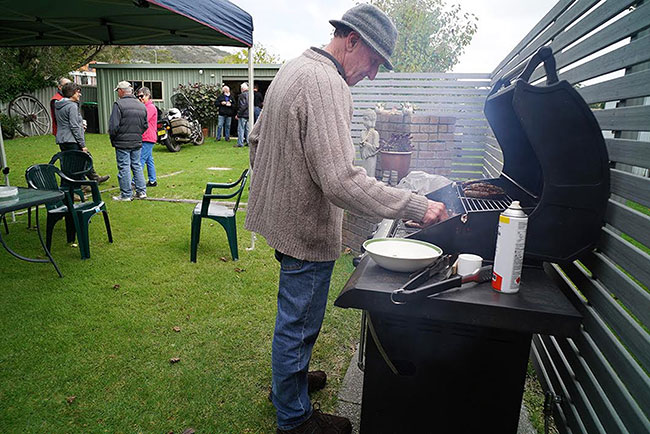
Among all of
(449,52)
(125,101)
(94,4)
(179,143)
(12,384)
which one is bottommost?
(12,384)

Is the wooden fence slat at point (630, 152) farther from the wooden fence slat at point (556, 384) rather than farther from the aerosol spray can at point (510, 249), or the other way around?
the wooden fence slat at point (556, 384)

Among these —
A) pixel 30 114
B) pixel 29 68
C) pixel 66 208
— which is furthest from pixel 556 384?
pixel 29 68

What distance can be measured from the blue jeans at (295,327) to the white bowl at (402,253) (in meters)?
0.30

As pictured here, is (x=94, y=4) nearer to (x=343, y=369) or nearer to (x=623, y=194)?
(x=343, y=369)

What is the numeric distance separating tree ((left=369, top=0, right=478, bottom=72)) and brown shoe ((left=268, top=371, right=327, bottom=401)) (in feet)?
67.2

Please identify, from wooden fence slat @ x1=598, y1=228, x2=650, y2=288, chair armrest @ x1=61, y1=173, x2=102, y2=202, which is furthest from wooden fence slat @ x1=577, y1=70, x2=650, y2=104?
chair armrest @ x1=61, y1=173, x2=102, y2=202

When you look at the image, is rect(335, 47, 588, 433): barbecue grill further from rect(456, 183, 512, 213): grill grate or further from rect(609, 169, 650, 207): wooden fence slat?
rect(456, 183, 512, 213): grill grate

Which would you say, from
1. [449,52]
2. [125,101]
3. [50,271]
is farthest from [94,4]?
[449,52]

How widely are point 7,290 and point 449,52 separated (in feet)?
76.5

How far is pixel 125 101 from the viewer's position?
7191 millimetres

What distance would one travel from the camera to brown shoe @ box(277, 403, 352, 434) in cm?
206

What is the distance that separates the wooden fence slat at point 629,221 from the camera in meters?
1.39

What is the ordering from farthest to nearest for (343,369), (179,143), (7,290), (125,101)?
(179,143) → (125,101) → (7,290) → (343,369)

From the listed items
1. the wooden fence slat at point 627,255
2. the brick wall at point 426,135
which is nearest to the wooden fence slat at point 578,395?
the wooden fence slat at point 627,255
